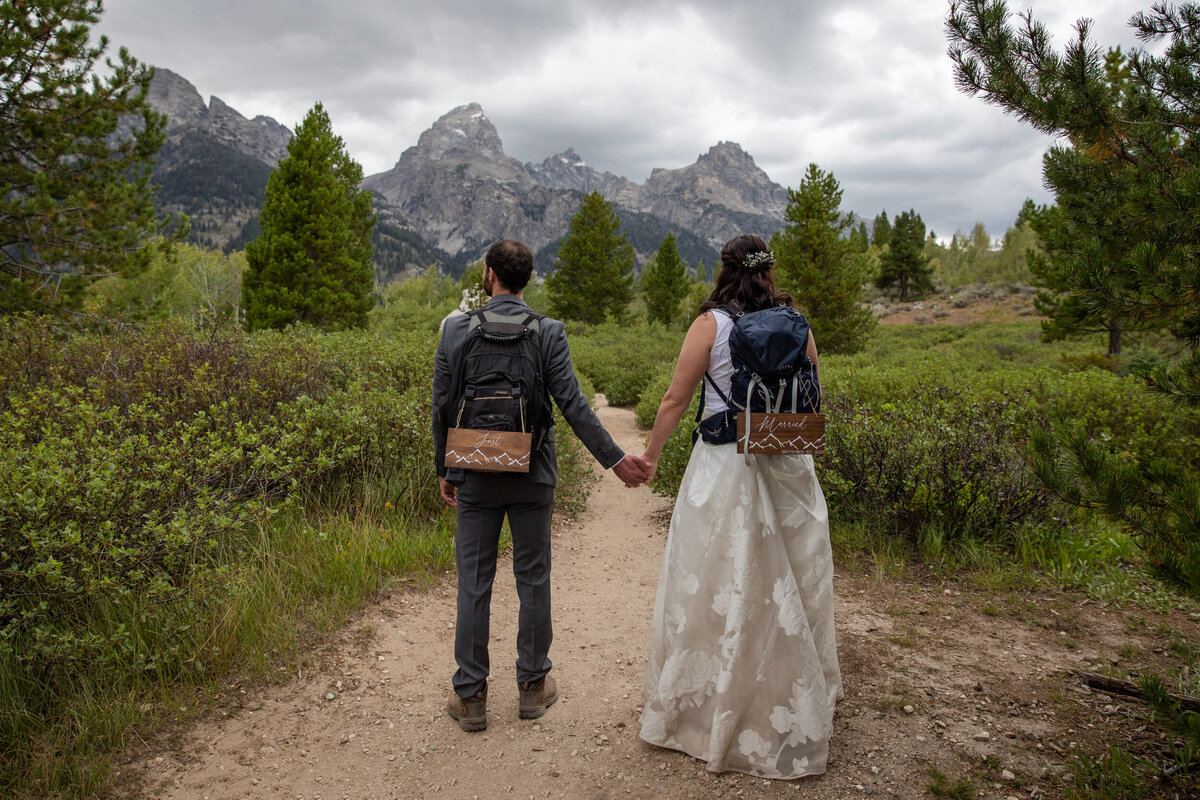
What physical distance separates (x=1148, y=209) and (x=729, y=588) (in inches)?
81.2

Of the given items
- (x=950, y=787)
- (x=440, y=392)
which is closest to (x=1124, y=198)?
(x=950, y=787)

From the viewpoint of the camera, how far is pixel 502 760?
2.83 metres

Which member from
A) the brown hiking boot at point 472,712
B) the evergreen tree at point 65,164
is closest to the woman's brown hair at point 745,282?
the brown hiking boot at point 472,712

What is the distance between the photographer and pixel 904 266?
48.6 meters

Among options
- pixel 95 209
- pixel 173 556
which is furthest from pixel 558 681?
pixel 95 209

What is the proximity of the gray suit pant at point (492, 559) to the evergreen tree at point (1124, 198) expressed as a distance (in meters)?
1.96

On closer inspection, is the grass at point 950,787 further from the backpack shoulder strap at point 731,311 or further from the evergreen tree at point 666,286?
the evergreen tree at point 666,286

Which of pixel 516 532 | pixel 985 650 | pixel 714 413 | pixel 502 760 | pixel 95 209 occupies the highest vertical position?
pixel 95 209

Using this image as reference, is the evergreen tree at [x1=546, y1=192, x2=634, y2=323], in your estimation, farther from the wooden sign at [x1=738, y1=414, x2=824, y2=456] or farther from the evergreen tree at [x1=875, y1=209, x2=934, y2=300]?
the wooden sign at [x1=738, y1=414, x2=824, y2=456]

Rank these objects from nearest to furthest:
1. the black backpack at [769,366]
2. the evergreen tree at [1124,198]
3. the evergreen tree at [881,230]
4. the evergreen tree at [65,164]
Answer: the evergreen tree at [1124,198] → the black backpack at [769,366] → the evergreen tree at [65,164] → the evergreen tree at [881,230]

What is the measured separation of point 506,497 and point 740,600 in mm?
1085

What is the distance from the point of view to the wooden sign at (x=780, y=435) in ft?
8.34

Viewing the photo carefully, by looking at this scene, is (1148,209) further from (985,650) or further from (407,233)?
(407,233)

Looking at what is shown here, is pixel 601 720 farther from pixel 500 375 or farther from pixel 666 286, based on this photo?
pixel 666 286
